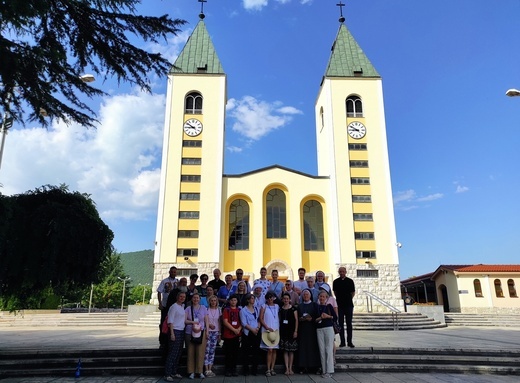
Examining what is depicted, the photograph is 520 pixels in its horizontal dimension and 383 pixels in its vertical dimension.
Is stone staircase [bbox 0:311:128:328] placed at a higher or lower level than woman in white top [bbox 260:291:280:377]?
lower

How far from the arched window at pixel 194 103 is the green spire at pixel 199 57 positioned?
→ 1.91 meters

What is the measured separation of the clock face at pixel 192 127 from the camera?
932 inches

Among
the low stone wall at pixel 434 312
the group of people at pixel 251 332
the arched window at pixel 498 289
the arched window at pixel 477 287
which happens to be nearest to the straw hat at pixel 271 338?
the group of people at pixel 251 332

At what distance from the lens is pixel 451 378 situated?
20.1 ft

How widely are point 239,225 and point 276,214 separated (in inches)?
99.4

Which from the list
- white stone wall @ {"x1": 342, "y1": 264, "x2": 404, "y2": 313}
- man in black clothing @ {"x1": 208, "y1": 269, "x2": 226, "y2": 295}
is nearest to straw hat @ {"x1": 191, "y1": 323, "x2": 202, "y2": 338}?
man in black clothing @ {"x1": 208, "y1": 269, "x2": 226, "y2": 295}

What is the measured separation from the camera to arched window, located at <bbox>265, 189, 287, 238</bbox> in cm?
2308

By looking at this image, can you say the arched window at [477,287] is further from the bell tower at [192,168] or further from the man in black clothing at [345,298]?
the man in black clothing at [345,298]

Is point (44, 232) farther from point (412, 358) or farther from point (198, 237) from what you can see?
point (198, 237)

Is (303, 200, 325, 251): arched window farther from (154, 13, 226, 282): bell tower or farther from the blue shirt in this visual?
the blue shirt

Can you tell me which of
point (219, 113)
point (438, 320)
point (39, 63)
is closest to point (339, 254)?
point (438, 320)

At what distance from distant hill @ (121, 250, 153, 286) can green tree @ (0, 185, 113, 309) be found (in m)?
121

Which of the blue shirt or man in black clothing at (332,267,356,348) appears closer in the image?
the blue shirt

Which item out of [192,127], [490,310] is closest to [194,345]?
[192,127]
